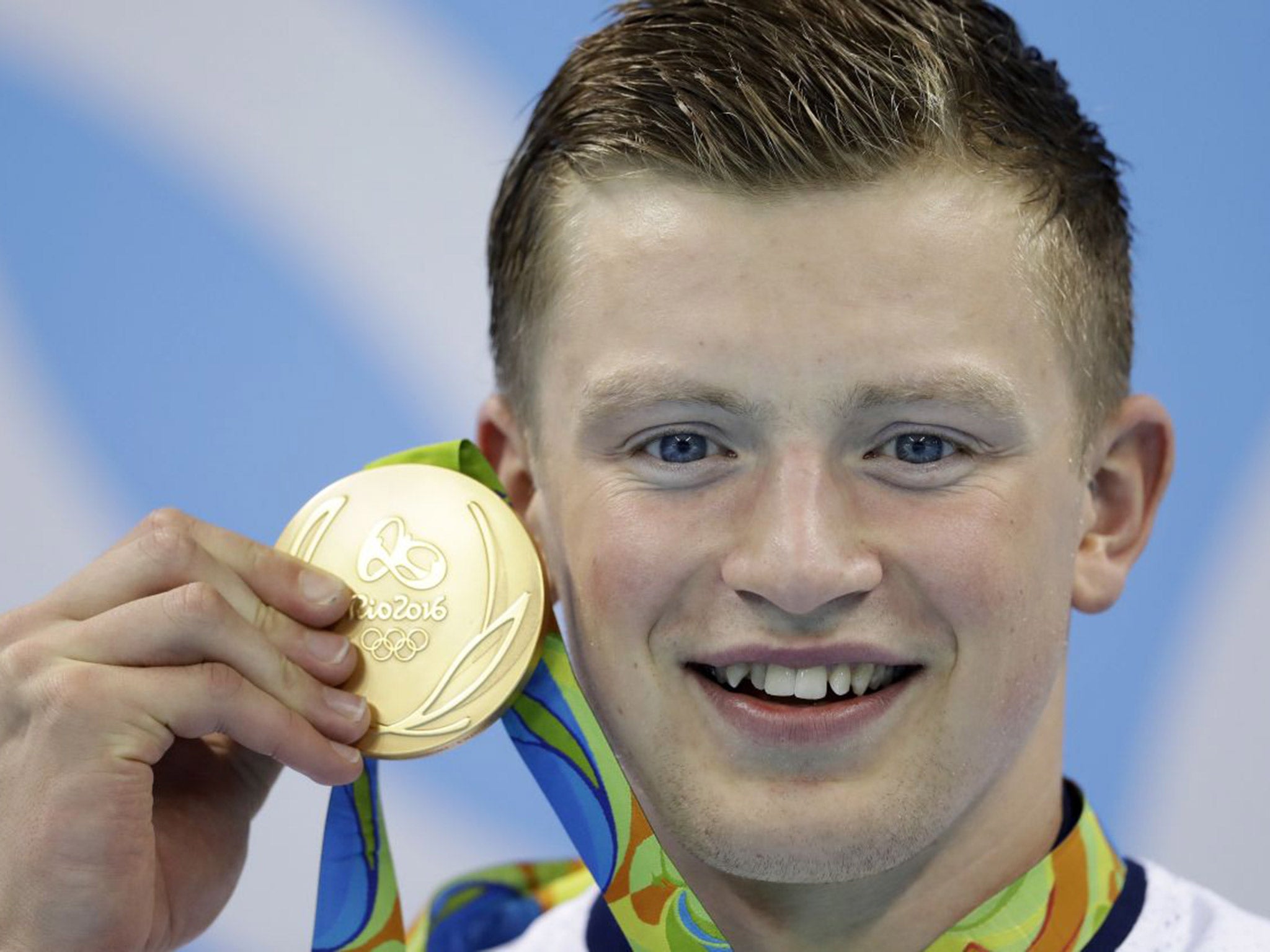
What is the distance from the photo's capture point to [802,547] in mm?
1705

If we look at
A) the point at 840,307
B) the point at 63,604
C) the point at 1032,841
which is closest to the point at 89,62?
the point at 63,604

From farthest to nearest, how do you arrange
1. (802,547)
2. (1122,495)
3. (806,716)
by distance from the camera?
(1122,495) < (806,716) < (802,547)

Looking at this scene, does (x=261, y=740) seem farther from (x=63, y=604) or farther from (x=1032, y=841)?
(x=1032, y=841)

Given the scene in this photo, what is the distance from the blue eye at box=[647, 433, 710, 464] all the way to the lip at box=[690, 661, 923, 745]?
0.23m

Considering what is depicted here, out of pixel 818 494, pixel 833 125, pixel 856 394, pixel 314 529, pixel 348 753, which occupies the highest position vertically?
pixel 833 125

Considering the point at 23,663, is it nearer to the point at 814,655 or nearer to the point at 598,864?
the point at 598,864

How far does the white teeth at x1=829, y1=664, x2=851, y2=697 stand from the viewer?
5.97ft

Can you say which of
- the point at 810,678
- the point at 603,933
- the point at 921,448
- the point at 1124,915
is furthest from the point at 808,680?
the point at 603,933

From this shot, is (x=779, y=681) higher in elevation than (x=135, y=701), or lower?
higher

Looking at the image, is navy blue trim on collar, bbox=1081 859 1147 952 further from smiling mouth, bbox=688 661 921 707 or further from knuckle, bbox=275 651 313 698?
knuckle, bbox=275 651 313 698

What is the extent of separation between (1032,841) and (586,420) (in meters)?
0.70

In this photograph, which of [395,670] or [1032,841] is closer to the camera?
[395,670]

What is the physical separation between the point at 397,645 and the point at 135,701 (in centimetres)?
26

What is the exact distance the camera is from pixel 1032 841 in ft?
6.63
